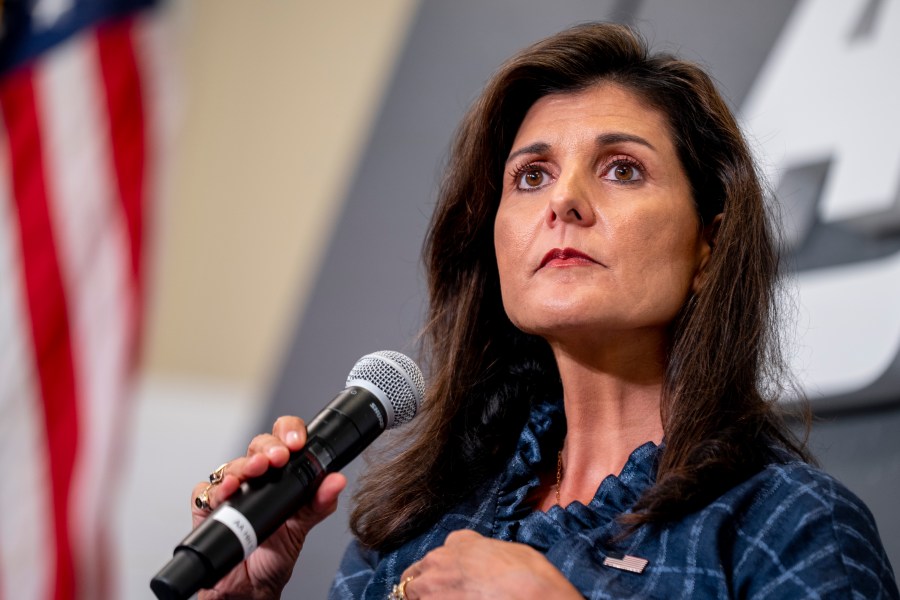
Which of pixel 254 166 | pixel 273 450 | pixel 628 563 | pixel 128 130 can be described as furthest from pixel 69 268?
pixel 628 563

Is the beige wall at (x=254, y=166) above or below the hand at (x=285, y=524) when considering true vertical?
above

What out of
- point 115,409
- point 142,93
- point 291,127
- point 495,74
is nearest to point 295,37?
point 291,127

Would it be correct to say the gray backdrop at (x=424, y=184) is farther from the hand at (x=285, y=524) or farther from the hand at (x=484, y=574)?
the hand at (x=484, y=574)

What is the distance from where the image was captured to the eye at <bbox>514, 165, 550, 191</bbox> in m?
1.58

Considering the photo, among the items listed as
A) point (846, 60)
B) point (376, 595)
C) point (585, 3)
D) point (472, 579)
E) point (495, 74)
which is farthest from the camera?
point (585, 3)

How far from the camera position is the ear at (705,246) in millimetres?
1484

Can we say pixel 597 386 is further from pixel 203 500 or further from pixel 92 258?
pixel 92 258

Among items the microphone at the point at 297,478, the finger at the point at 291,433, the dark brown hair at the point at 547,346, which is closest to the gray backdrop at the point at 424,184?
the dark brown hair at the point at 547,346

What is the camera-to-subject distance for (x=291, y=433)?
1.12 meters

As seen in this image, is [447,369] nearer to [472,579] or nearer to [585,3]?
[472,579]

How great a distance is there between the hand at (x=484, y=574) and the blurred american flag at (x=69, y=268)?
77.0 inches

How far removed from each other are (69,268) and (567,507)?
2.09 metres

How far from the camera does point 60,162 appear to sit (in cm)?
300

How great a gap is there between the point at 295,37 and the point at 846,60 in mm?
2203
